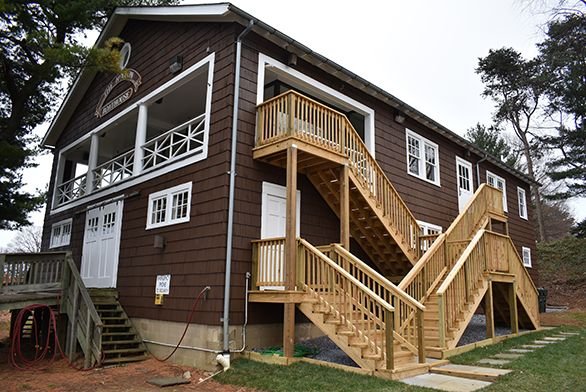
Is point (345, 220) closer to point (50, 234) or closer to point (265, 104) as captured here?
point (265, 104)

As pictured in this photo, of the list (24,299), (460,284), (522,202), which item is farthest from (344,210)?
(522,202)

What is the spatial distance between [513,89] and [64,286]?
30466mm

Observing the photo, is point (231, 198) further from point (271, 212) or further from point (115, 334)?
point (115, 334)

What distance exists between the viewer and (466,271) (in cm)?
918

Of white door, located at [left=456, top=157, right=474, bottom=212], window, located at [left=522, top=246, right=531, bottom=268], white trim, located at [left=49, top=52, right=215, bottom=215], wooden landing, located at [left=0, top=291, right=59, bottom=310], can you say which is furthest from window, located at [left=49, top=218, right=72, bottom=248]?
window, located at [left=522, top=246, right=531, bottom=268]

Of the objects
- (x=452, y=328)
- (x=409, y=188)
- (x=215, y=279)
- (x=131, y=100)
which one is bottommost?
(x=452, y=328)

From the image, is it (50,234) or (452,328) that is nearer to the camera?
(452,328)

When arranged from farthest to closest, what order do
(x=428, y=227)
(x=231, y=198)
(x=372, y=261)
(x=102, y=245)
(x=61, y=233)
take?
(x=61, y=233) → (x=428, y=227) → (x=102, y=245) → (x=372, y=261) → (x=231, y=198)

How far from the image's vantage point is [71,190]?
1572cm

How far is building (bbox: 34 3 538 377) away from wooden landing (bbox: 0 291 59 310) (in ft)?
5.56

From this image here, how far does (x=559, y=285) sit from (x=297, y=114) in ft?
74.2

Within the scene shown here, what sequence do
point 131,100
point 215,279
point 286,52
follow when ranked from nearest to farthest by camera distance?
point 215,279, point 286,52, point 131,100

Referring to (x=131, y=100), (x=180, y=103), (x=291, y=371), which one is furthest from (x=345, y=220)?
(x=131, y=100)

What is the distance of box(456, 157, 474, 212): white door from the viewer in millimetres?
16500
